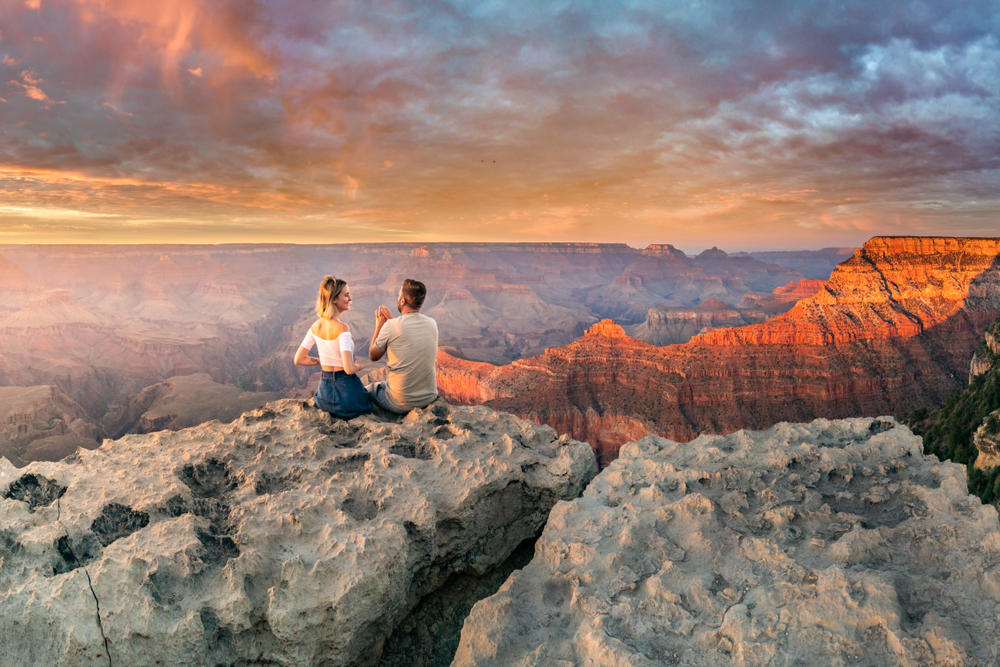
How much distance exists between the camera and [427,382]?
5.80 metres

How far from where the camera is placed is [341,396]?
5527 mm

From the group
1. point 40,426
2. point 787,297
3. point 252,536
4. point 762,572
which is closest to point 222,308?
point 40,426

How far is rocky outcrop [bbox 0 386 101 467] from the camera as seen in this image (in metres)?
45.6

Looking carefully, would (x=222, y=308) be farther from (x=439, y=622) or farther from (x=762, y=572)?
(x=762, y=572)

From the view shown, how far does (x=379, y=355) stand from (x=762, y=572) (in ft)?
14.3

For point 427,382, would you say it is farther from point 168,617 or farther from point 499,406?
point 499,406

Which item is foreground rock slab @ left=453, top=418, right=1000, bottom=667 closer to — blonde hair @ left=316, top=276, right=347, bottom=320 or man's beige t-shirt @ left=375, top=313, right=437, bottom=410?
man's beige t-shirt @ left=375, top=313, right=437, bottom=410

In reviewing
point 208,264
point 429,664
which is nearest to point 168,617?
point 429,664

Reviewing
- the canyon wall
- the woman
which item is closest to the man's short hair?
the woman

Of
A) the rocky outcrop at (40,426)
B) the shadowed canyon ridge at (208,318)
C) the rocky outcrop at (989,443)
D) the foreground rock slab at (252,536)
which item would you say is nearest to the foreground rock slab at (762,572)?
the foreground rock slab at (252,536)

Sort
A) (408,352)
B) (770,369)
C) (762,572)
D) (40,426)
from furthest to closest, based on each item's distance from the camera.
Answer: (40,426) → (770,369) → (408,352) → (762,572)

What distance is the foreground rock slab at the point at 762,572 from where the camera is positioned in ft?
A: 7.85

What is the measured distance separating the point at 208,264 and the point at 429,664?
199332 millimetres

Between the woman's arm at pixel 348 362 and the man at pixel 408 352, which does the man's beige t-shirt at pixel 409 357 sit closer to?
the man at pixel 408 352
